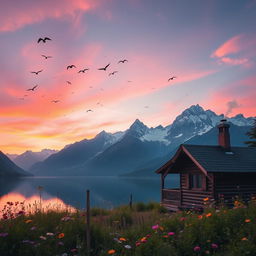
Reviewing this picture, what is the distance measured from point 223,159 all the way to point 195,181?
2.75 metres

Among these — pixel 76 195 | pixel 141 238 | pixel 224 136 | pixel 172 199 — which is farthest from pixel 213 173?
pixel 76 195

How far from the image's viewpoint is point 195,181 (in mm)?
22906

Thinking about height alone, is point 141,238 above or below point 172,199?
above

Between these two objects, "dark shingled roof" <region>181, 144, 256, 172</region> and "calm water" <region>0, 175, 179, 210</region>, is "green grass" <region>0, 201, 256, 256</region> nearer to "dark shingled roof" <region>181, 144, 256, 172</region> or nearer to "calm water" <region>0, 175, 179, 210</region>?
"calm water" <region>0, 175, 179, 210</region>

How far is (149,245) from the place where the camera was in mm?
7273

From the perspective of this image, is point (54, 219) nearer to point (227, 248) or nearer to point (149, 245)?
point (149, 245)

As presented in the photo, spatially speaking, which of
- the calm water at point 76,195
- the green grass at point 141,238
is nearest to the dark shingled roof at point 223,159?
the calm water at point 76,195

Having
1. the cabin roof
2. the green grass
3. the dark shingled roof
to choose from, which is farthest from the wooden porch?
the green grass

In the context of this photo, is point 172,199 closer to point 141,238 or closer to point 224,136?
point 224,136

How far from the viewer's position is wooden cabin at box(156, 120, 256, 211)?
67.1ft

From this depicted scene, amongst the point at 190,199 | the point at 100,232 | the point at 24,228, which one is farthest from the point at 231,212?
the point at 190,199

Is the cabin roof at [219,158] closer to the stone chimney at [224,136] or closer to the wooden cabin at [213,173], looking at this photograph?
the wooden cabin at [213,173]

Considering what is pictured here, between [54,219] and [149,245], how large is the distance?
12.9 ft

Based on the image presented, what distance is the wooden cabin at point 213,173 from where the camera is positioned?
20.5 m
